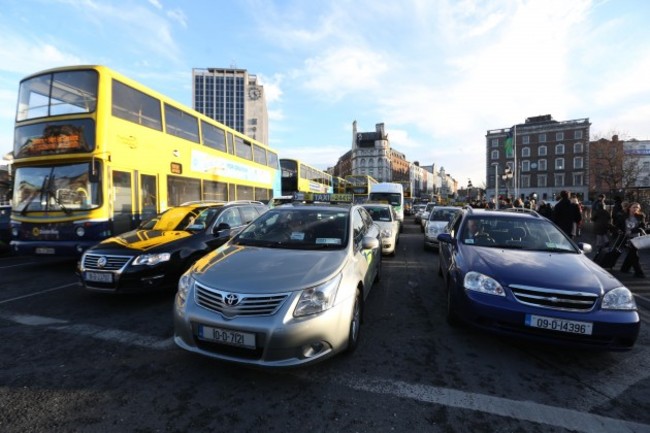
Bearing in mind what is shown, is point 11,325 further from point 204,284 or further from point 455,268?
point 455,268

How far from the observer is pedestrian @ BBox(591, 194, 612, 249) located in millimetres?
8266

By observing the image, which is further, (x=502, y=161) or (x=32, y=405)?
(x=502, y=161)

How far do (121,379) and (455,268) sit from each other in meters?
3.89

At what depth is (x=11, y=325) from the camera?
425cm

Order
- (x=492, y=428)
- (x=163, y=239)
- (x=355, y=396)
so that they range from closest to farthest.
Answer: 1. (x=492, y=428)
2. (x=355, y=396)
3. (x=163, y=239)

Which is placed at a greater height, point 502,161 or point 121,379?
point 502,161

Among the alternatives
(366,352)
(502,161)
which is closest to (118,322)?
Result: (366,352)

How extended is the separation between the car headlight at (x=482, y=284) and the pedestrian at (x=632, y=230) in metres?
5.61

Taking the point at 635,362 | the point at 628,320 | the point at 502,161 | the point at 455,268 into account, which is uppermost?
the point at 502,161

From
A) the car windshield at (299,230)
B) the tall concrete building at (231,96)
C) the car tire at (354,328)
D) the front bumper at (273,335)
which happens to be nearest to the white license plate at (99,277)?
the car windshield at (299,230)

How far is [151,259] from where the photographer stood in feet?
16.7

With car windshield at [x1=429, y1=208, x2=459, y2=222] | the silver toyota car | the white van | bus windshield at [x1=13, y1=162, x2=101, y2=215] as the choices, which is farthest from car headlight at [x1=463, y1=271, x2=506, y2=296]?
the white van

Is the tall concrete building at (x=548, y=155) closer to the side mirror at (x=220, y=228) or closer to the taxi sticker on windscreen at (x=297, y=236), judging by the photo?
the side mirror at (x=220, y=228)

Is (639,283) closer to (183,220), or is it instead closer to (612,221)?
(612,221)
